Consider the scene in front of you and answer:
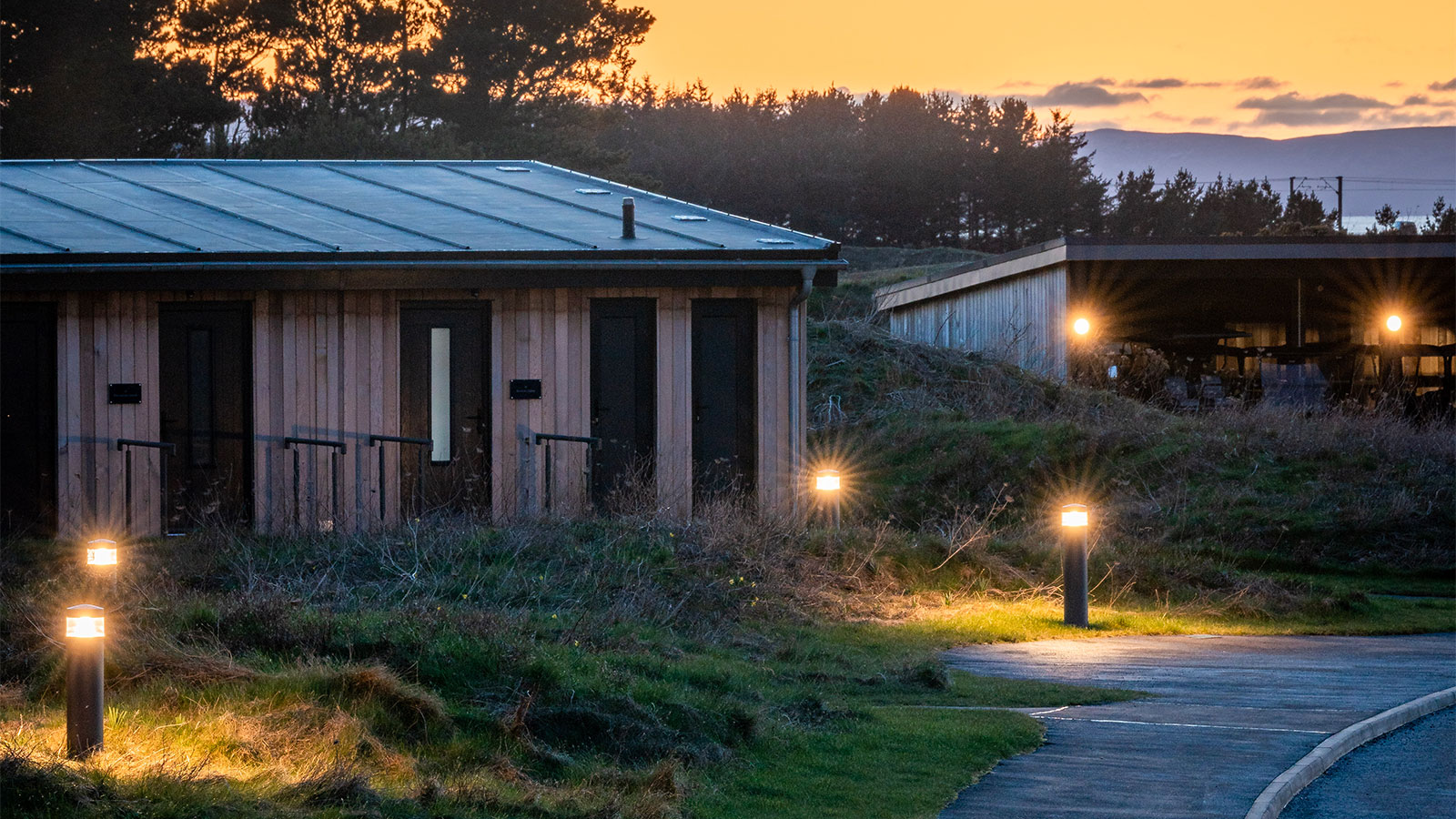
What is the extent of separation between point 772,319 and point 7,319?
287 inches

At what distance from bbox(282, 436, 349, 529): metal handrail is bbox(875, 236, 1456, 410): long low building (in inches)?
592

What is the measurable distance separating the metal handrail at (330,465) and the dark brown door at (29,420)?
221 centimetres

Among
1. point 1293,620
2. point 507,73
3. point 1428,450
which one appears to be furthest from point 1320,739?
point 507,73

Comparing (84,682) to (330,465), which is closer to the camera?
(84,682)

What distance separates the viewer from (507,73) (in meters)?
43.8

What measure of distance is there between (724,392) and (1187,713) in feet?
25.2

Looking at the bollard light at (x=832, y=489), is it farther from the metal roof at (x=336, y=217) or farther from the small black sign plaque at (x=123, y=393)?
the small black sign plaque at (x=123, y=393)

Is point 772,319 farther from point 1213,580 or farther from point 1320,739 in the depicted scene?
point 1320,739

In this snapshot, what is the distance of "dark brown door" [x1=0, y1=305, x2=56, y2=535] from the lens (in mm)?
13961

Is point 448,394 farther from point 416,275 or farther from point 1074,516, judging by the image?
point 1074,516

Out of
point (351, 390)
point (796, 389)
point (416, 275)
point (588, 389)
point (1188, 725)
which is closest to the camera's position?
point (1188, 725)

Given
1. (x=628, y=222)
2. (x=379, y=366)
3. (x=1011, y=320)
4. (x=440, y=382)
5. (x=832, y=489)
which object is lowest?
(x=832, y=489)

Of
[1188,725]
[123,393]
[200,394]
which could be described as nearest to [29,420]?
[123,393]

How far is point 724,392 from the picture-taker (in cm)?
1531
